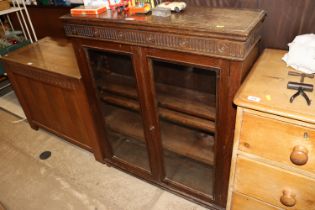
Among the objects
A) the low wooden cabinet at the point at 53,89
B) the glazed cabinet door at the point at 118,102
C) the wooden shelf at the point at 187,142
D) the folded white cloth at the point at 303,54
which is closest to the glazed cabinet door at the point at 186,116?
the wooden shelf at the point at 187,142

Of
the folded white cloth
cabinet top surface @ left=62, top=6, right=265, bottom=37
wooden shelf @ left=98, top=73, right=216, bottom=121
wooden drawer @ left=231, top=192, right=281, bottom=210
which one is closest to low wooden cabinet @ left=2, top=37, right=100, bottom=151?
wooden shelf @ left=98, top=73, right=216, bottom=121

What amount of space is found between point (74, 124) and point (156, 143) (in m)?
0.75

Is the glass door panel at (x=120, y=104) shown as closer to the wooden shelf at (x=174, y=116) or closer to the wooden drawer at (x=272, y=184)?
the wooden shelf at (x=174, y=116)

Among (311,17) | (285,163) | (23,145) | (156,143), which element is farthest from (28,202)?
(311,17)

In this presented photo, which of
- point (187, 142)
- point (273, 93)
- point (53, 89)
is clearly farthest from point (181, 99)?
point (53, 89)

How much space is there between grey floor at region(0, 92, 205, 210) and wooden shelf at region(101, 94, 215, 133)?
584mm

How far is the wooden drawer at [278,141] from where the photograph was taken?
0.91 metres

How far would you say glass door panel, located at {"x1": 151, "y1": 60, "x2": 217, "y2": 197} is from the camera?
4.29ft

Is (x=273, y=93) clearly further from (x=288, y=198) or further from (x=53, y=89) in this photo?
(x=53, y=89)

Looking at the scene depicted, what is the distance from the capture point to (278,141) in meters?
0.96

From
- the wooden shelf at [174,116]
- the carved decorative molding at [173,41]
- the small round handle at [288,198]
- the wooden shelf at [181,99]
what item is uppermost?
the carved decorative molding at [173,41]

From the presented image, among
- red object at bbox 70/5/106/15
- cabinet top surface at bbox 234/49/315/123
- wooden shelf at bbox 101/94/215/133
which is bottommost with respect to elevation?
wooden shelf at bbox 101/94/215/133

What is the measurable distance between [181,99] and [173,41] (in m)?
0.42

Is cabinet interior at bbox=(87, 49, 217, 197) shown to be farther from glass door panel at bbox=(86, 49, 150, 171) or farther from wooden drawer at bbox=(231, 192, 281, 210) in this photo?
wooden drawer at bbox=(231, 192, 281, 210)
